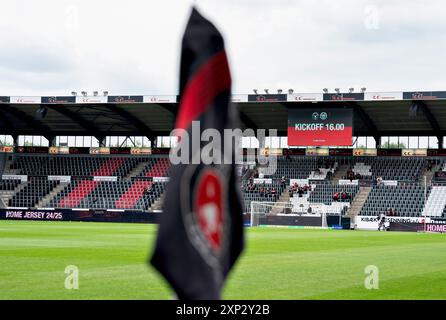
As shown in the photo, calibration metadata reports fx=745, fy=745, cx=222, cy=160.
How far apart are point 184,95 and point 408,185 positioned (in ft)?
199

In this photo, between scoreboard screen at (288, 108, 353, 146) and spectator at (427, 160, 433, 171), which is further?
spectator at (427, 160, 433, 171)

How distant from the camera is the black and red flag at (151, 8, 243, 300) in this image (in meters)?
3.10

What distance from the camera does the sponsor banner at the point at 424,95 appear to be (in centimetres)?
5666

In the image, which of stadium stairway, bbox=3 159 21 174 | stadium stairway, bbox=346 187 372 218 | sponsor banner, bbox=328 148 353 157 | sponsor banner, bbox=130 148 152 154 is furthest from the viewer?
stadium stairway, bbox=3 159 21 174

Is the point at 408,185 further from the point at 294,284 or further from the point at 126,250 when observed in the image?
the point at 294,284

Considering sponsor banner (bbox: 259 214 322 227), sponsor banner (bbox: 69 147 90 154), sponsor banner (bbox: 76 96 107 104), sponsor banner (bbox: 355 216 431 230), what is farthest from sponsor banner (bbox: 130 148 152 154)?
sponsor banner (bbox: 355 216 431 230)

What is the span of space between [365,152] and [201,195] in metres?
64.2

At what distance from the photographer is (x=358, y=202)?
60500 millimetres

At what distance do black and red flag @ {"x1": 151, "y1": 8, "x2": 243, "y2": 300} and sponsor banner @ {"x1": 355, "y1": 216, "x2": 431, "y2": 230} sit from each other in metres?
53.2

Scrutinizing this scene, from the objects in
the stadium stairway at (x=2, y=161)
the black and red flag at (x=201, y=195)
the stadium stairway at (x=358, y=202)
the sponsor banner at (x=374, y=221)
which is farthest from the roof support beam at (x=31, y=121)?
the black and red flag at (x=201, y=195)

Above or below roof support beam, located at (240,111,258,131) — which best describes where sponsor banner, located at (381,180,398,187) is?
below

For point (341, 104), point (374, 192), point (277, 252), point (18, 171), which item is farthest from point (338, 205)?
point (277, 252)

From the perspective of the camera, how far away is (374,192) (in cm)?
6147

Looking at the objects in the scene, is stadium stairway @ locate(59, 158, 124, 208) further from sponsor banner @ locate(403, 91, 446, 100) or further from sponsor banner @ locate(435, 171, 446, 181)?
sponsor banner @ locate(435, 171, 446, 181)
